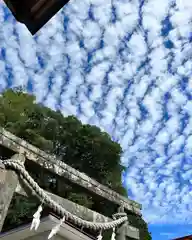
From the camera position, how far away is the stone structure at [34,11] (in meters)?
2.09

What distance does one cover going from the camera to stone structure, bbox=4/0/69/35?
82.2 inches

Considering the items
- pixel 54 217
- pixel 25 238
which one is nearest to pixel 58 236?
pixel 25 238

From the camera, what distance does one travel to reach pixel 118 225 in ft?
17.3

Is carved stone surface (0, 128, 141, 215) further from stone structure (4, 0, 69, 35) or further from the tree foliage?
the tree foliage

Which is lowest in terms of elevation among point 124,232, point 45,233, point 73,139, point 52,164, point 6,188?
point 6,188

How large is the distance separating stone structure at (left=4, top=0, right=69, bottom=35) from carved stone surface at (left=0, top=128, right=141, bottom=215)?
2.10 metres

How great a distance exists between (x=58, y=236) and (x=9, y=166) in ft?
9.44

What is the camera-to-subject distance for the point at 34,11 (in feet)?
7.11

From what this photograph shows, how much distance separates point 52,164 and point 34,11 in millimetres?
2674

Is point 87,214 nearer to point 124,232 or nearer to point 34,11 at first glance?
point 124,232

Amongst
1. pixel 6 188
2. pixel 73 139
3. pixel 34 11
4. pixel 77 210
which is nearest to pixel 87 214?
pixel 77 210

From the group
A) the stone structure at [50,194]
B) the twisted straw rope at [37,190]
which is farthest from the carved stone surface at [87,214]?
the twisted straw rope at [37,190]

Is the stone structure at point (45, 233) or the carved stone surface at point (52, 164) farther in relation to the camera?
the stone structure at point (45, 233)

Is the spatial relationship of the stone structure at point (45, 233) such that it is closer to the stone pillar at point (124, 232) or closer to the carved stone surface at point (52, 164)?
the stone pillar at point (124, 232)
